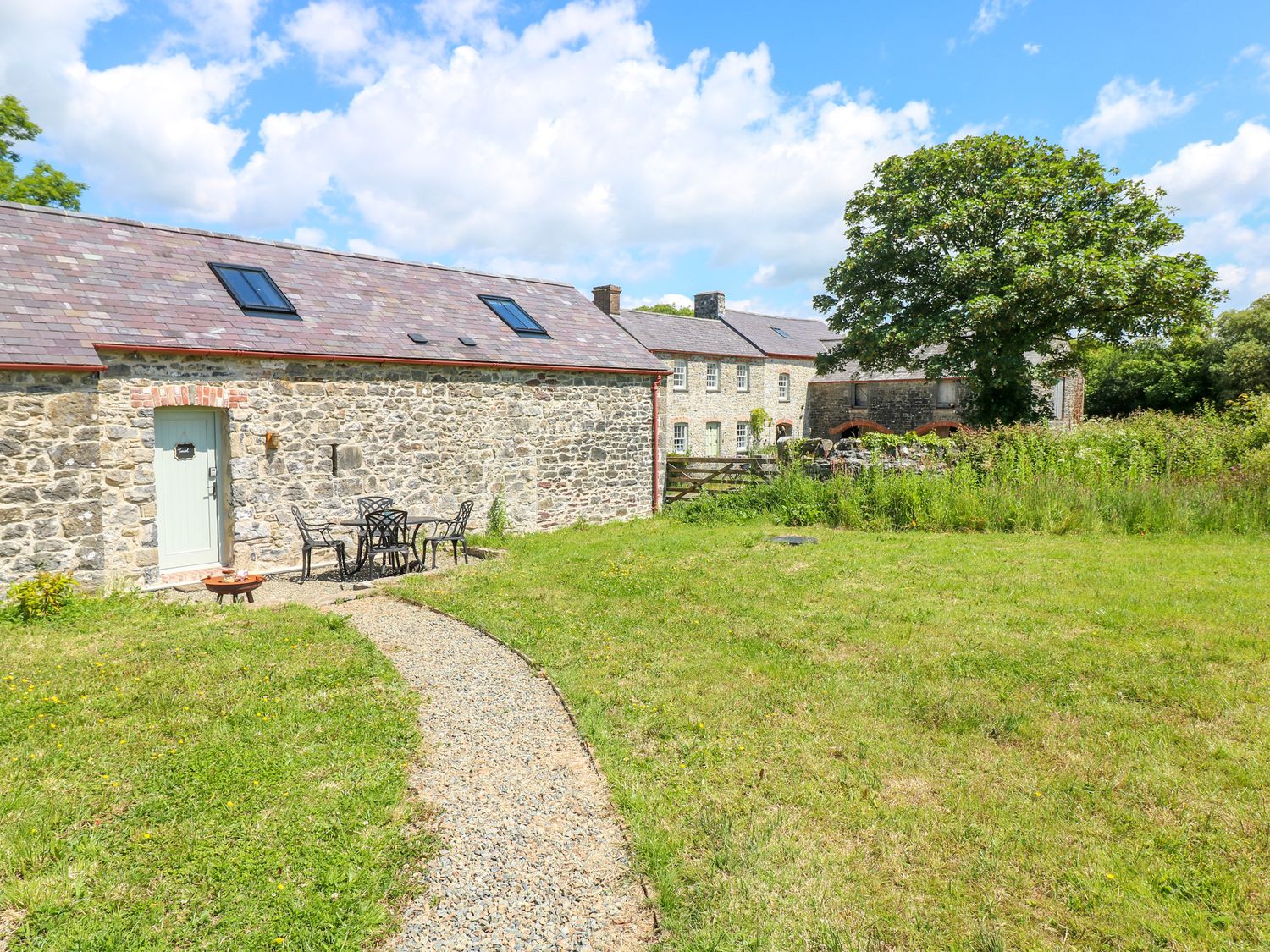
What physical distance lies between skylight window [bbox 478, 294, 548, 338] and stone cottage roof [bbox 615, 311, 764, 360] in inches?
554

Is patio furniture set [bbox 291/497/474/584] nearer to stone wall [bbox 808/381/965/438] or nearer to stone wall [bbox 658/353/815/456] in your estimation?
stone wall [bbox 658/353/815/456]

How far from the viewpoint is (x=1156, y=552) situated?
10531 mm

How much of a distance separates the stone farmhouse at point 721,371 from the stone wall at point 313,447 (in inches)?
542

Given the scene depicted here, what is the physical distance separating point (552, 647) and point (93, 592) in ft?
19.8

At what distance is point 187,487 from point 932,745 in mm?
10002

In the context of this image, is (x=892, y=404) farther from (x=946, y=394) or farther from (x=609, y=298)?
(x=609, y=298)

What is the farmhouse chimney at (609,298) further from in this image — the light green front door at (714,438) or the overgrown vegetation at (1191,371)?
the overgrown vegetation at (1191,371)

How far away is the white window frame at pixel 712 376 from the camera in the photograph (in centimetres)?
3269

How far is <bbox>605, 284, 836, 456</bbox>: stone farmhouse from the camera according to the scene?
3125cm

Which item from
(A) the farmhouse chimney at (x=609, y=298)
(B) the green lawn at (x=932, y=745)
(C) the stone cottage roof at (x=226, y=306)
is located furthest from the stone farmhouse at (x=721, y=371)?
(B) the green lawn at (x=932, y=745)

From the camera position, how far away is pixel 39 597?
8.12 m

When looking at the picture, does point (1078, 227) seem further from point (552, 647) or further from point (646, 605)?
point (552, 647)

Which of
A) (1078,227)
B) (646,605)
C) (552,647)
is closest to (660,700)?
(552,647)

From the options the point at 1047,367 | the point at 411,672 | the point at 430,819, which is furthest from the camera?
the point at 1047,367
